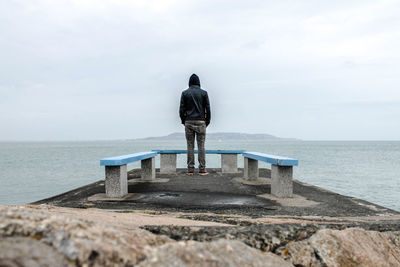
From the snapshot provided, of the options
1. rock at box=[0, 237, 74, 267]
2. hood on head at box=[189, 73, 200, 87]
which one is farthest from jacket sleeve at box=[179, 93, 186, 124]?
rock at box=[0, 237, 74, 267]

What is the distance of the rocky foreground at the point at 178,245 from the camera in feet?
4.86

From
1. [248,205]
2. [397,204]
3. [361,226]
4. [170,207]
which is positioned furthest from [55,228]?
[397,204]

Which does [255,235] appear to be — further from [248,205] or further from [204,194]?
[204,194]

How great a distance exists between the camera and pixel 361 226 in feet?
9.20

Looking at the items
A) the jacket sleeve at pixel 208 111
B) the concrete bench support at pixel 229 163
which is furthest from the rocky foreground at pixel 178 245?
the concrete bench support at pixel 229 163

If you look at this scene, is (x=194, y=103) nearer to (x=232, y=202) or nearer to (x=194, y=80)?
(x=194, y=80)

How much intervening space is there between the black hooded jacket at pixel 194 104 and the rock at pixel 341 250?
607cm

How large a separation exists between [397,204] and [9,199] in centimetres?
1868

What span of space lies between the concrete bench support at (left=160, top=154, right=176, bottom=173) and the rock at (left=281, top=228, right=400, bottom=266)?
292 inches

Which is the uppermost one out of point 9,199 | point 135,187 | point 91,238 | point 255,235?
point 91,238

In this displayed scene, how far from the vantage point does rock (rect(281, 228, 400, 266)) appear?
2.21 metres

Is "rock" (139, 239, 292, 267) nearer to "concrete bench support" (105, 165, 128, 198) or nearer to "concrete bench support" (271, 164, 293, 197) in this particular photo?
"concrete bench support" (271, 164, 293, 197)

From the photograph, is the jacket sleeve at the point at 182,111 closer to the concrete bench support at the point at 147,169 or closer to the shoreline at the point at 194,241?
the concrete bench support at the point at 147,169

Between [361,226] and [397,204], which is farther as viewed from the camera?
[397,204]
